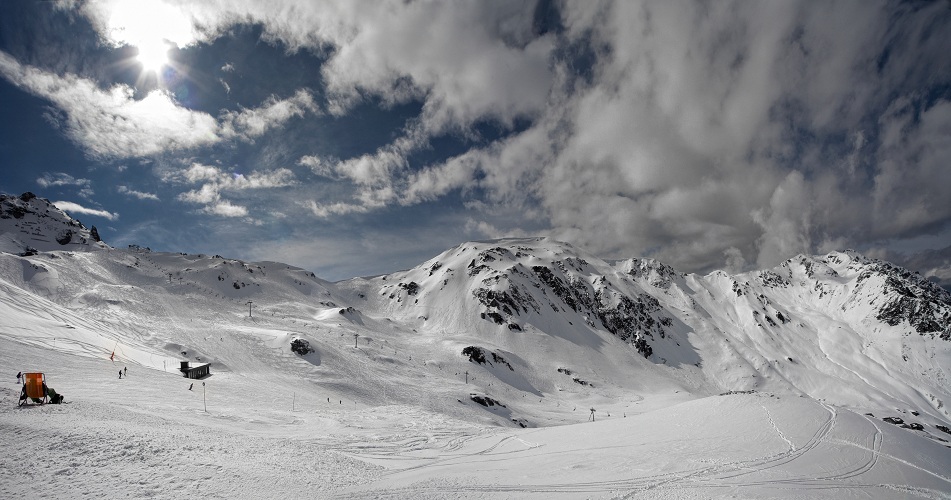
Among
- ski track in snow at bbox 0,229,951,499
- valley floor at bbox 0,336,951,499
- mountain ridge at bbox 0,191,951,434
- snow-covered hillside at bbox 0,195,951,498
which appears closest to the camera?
valley floor at bbox 0,336,951,499

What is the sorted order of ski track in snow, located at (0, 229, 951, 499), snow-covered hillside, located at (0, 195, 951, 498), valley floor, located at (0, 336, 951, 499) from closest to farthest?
valley floor, located at (0, 336, 951, 499), ski track in snow, located at (0, 229, 951, 499), snow-covered hillside, located at (0, 195, 951, 498)

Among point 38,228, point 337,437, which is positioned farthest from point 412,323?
point 38,228

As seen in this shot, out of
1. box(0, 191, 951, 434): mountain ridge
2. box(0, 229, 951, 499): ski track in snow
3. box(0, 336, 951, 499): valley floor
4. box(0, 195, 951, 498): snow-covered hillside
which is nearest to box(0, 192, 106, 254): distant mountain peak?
box(0, 191, 951, 434): mountain ridge

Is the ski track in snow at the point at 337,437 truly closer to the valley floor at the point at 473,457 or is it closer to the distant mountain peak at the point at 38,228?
the valley floor at the point at 473,457

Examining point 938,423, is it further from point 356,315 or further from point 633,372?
point 356,315

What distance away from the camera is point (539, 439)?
2439cm

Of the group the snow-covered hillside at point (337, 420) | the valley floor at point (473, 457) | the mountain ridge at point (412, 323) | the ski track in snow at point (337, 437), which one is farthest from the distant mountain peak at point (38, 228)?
the valley floor at point (473, 457)

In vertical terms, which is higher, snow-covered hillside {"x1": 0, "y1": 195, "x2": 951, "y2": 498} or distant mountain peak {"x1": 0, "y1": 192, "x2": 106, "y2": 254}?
distant mountain peak {"x1": 0, "y1": 192, "x2": 106, "y2": 254}

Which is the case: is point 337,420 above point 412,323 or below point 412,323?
below

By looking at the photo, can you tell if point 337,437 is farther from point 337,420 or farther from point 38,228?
point 38,228

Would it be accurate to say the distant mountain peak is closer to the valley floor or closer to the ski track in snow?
the ski track in snow

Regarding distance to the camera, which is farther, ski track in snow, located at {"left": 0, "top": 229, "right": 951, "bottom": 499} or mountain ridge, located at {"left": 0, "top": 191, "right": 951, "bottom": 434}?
mountain ridge, located at {"left": 0, "top": 191, "right": 951, "bottom": 434}

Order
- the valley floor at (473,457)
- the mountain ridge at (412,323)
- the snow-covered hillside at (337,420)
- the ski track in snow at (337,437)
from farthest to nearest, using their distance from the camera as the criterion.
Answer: the mountain ridge at (412,323) → the snow-covered hillside at (337,420) → the ski track in snow at (337,437) → the valley floor at (473,457)

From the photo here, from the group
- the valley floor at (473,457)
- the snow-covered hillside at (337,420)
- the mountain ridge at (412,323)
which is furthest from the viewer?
the mountain ridge at (412,323)
